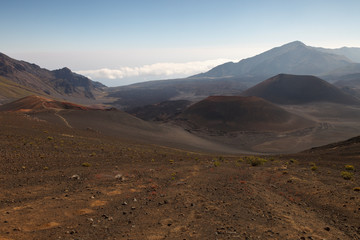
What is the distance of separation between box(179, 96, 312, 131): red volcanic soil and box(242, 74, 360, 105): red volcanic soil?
52.4 m

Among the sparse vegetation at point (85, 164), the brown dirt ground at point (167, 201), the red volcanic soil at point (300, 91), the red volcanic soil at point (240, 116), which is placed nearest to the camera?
the brown dirt ground at point (167, 201)

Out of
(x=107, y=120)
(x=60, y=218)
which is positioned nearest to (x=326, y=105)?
(x=107, y=120)

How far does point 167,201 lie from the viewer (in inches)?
416

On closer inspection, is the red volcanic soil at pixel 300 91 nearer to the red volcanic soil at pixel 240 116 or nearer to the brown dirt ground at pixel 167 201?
the red volcanic soil at pixel 240 116

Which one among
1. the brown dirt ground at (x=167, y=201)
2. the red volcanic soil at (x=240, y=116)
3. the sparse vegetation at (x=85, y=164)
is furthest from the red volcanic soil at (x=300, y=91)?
the sparse vegetation at (x=85, y=164)

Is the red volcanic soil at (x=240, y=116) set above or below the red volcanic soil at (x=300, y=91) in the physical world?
below

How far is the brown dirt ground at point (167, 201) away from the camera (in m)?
7.85

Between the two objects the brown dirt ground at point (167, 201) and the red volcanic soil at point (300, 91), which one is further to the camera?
the red volcanic soil at point (300, 91)

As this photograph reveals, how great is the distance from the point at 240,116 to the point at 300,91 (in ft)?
258

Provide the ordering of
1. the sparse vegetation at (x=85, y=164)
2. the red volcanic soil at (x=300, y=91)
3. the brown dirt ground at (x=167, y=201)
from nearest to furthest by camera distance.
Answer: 1. the brown dirt ground at (x=167, y=201)
2. the sparse vegetation at (x=85, y=164)
3. the red volcanic soil at (x=300, y=91)

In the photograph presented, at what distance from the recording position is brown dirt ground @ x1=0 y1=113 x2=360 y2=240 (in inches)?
309

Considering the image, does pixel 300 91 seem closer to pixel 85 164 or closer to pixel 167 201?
pixel 85 164

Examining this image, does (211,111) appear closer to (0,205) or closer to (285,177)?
(285,177)

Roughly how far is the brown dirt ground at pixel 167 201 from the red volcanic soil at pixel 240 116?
64082 mm
